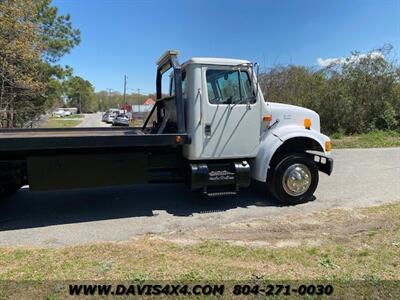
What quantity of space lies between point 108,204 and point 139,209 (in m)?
0.69

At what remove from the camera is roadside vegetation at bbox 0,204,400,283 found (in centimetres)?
357

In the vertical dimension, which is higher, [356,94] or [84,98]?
[84,98]

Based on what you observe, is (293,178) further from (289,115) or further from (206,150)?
(206,150)

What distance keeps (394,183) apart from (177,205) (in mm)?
4875

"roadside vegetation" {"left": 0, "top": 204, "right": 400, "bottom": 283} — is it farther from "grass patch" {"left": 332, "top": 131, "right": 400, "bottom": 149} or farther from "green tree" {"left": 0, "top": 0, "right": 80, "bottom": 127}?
"green tree" {"left": 0, "top": 0, "right": 80, "bottom": 127}

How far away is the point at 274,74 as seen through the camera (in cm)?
1770

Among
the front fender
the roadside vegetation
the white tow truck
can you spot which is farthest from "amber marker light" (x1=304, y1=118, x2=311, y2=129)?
the roadside vegetation

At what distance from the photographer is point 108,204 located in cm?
629

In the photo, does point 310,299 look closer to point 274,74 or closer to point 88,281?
point 88,281

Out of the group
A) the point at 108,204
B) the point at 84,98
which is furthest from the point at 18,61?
the point at 84,98

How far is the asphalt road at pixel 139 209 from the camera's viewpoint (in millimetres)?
4949

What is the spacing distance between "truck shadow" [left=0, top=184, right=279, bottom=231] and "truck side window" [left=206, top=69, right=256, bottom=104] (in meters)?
1.85

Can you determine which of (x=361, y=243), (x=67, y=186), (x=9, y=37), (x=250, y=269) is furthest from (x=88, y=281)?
(x=9, y=37)

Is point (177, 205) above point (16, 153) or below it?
below
